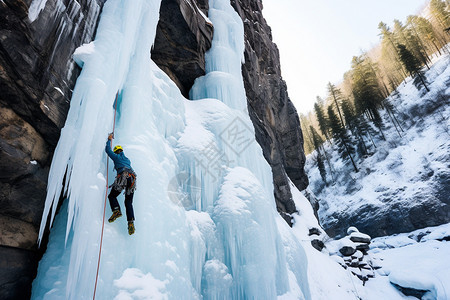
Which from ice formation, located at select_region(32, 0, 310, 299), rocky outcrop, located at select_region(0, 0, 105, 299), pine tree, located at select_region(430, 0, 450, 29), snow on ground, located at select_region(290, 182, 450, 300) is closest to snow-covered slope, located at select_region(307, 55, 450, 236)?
snow on ground, located at select_region(290, 182, 450, 300)

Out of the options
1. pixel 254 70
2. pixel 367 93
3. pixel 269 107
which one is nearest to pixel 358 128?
pixel 367 93

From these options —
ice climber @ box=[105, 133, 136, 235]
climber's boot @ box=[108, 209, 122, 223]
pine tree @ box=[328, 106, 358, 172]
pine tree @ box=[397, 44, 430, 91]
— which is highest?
pine tree @ box=[397, 44, 430, 91]

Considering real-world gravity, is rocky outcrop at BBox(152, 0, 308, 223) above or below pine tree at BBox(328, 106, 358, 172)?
below

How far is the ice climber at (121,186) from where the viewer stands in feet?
10.8

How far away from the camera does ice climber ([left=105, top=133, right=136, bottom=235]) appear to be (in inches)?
130

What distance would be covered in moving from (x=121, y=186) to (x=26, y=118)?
1.69 m

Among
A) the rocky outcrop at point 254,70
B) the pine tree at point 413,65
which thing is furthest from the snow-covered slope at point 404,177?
the rocky outcrop at point 254,70

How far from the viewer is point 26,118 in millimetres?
3336

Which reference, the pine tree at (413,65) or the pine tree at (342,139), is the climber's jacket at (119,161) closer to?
the pine tree at (342,139)

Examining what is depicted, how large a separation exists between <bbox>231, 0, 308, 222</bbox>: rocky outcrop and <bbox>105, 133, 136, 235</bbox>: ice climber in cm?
965

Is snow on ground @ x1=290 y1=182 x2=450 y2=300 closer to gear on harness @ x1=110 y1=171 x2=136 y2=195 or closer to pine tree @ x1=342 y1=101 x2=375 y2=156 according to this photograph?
gear on harness @ x1=110 y1=171 x2=136 y2=195

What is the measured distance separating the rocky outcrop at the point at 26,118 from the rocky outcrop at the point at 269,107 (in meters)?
9.53

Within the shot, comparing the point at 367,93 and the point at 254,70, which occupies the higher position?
the point at 367,93

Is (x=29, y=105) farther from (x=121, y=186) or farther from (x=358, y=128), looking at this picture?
(x=358, y=128)
